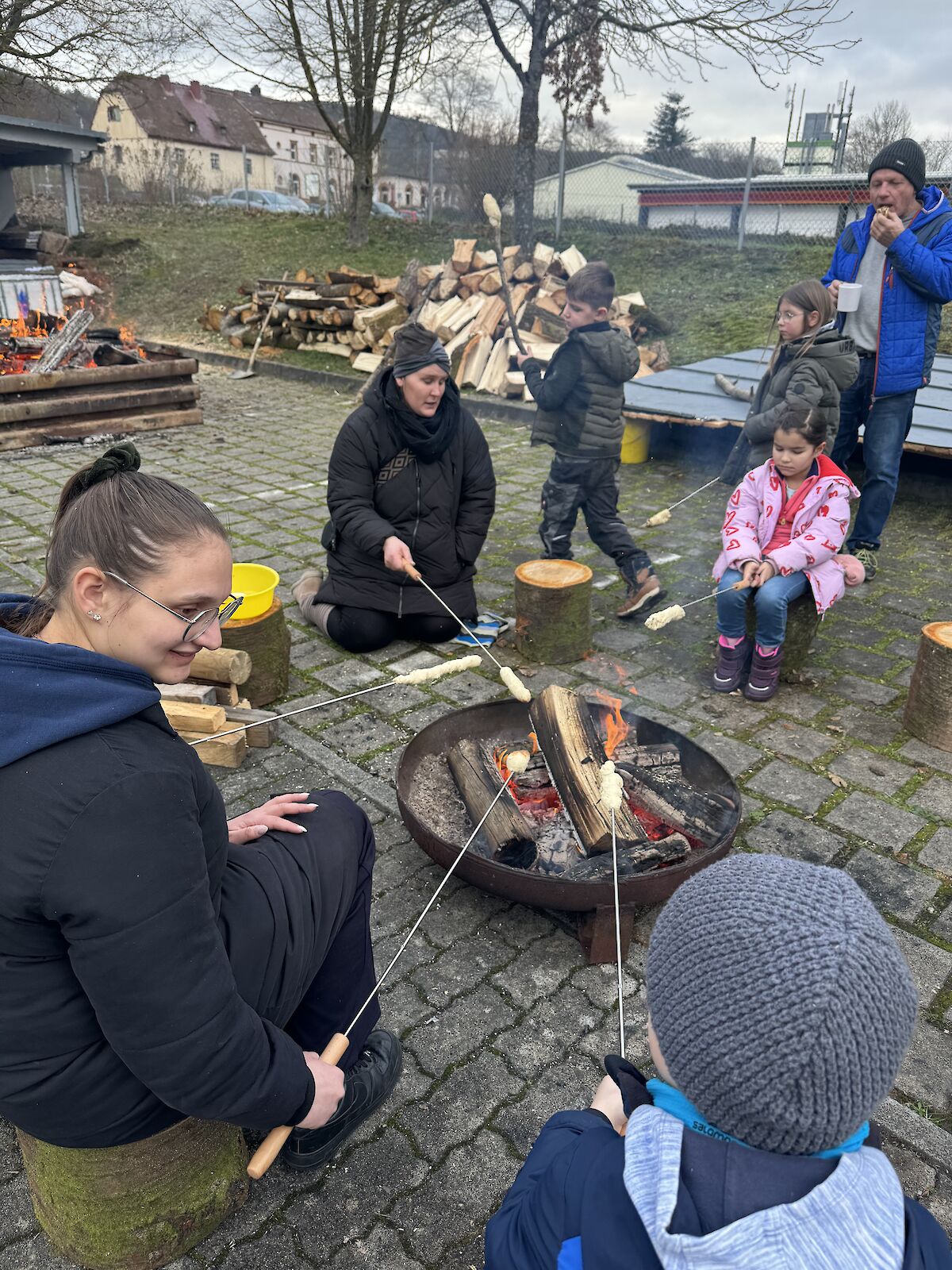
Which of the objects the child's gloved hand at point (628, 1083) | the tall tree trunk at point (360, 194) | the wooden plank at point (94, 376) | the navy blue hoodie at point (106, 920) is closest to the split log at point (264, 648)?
the navy blue hoodie at point (106, 920)

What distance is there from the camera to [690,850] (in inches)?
122

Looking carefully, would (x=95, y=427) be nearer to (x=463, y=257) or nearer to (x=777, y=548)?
(x=463, y=257)

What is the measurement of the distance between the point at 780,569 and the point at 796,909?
12.0 ft

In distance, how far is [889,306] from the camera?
564cm

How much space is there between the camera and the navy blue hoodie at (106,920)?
1387mm

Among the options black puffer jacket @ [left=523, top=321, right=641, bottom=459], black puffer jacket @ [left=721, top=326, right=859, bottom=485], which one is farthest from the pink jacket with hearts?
black puffer jacket @ [left=523, top=321, right=641, bottom=459]

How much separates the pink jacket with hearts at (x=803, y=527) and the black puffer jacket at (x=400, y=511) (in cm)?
143

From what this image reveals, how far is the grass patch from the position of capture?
42.8 ft

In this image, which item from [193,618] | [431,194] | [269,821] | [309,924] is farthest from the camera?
[431,194]

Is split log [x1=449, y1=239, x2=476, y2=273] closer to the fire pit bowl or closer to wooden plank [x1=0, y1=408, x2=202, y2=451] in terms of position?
wooden plank [x1=0, y1=408, x2=202, y2=451]

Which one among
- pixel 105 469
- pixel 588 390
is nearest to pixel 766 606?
pixel 588 390

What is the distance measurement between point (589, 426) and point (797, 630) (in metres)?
1.88

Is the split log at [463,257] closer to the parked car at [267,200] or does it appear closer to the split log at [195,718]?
the split log at [195,718]

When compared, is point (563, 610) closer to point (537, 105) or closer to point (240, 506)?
point (240, 506)
